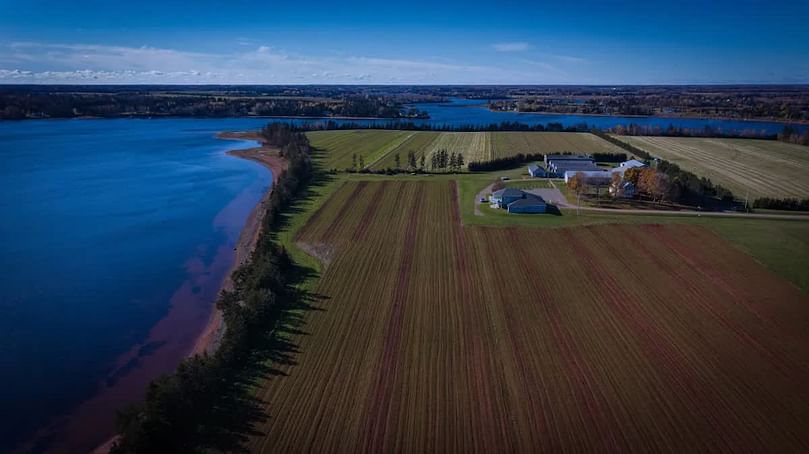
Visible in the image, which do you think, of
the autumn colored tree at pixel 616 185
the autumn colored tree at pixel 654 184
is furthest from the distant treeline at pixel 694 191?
the autumn colored tree at pixel 616 185

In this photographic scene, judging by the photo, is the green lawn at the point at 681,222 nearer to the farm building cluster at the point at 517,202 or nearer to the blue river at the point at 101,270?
the farm building cluster at the point at 517,202

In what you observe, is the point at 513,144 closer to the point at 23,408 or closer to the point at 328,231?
the point at 328,231

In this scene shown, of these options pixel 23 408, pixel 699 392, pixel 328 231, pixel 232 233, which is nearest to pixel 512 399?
pixel 699 392

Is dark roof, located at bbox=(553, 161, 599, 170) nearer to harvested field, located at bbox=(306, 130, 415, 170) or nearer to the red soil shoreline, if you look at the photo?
harvested field, located at bbox=(306, 130, 415, 170)

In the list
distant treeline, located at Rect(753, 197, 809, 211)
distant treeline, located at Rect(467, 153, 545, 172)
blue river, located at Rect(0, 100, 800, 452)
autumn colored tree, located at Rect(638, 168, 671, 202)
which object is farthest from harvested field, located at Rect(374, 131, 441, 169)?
distant treeline, located at Rect(753, 197, 809, 211)

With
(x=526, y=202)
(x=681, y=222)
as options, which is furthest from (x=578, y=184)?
(x=681, y=222)
